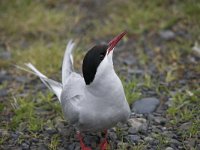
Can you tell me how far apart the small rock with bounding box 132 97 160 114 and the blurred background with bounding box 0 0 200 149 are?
0.06 metres

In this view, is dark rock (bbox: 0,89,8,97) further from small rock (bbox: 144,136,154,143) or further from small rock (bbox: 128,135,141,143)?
small rock (bbox: 144,136,154,143)

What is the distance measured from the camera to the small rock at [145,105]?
13.0ft

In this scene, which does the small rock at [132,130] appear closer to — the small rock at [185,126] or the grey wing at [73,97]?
the small rock at [185,126]

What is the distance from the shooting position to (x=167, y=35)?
519 centimetres

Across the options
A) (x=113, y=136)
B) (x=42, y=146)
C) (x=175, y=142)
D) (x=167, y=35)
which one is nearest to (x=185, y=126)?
(x=175, y=142)

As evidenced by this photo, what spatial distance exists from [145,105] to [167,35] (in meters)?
1.44

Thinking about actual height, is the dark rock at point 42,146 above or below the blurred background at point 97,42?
below

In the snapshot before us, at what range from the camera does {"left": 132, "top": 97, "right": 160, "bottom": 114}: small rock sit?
13.0 ft

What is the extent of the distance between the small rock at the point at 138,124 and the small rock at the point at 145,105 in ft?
0.52

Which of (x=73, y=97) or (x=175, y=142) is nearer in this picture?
(x=73, y=97)

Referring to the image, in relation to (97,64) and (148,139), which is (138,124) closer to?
(148,139)

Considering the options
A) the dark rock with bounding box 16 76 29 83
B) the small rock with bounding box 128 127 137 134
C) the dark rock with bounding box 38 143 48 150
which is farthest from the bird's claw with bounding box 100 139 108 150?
the dark rock with bounding box 16 76 29 83

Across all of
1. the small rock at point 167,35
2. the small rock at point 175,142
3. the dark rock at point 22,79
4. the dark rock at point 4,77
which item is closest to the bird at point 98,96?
the small rock at point 175,142

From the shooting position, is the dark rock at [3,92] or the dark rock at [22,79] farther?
the dark rock at [22,79]
